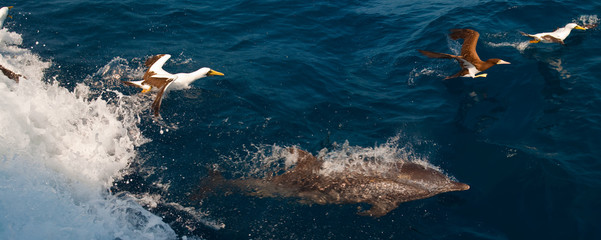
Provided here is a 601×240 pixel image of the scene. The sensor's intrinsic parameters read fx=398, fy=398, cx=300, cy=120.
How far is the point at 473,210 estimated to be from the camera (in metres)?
6.14

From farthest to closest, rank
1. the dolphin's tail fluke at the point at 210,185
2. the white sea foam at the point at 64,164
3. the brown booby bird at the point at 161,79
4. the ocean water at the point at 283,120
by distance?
the brown booby bird at the point at 161,79, the dolphin's tail fluke at the point at 210,185, the ocean water at the point at 283,120, the white sea foam at the point at 64,164

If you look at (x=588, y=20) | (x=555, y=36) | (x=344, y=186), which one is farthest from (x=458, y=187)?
(x=588, y=20)

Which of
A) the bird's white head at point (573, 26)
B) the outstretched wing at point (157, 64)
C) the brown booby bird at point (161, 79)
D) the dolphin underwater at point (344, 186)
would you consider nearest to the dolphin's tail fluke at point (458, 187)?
the dolphin underwater at point (344, 186)

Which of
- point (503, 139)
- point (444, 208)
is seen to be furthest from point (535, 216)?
point (503, 139)

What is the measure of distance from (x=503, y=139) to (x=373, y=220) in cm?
339

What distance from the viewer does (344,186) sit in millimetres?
6496

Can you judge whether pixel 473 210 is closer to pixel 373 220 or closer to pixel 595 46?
pixel 373 220

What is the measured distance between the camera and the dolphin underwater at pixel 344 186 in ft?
20.8

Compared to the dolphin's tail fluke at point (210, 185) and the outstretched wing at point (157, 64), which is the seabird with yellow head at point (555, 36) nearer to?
the dolphin's tail fluke at point (210, 185)

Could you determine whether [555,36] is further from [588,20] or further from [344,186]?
[344,186]

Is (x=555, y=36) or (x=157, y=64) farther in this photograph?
(x=555, y=36)

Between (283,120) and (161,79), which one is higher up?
(161,79)

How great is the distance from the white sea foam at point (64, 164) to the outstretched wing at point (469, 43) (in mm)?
6952

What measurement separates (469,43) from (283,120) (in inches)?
181
